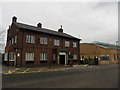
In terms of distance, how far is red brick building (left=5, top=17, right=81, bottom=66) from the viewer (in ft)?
104

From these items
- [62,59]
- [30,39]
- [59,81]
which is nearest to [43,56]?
[30,39]

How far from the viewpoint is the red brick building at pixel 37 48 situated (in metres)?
31.8

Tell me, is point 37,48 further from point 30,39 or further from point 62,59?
point 62,59

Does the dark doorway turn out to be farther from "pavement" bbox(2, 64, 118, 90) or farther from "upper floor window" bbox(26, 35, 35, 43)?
"pavement" bbox(2, 64, 118, 90)

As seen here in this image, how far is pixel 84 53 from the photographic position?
56312 mm

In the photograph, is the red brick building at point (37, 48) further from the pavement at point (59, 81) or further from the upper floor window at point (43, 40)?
the pavement at point (59, 81)

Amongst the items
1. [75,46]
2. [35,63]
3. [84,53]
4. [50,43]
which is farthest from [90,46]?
[35,63]

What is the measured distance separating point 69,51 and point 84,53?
16330 mm

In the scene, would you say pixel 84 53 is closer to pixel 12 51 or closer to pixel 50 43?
pixel 50 43

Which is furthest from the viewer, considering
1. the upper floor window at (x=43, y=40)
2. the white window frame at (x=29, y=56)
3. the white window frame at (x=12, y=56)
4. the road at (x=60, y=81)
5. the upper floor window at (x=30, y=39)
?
the upper floor window at (x=43, y=40)

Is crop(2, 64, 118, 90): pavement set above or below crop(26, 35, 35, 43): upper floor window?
below

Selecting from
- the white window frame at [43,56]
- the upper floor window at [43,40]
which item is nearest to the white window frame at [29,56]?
the white window frame at [43,56]

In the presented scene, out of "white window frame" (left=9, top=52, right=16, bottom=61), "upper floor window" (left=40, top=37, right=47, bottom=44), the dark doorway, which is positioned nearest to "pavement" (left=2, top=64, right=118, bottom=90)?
"white window frame" (left=9, top=52, right=16, bottom=61)

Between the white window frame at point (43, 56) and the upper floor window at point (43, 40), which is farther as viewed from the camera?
the upper floor window at point (43, 40)
